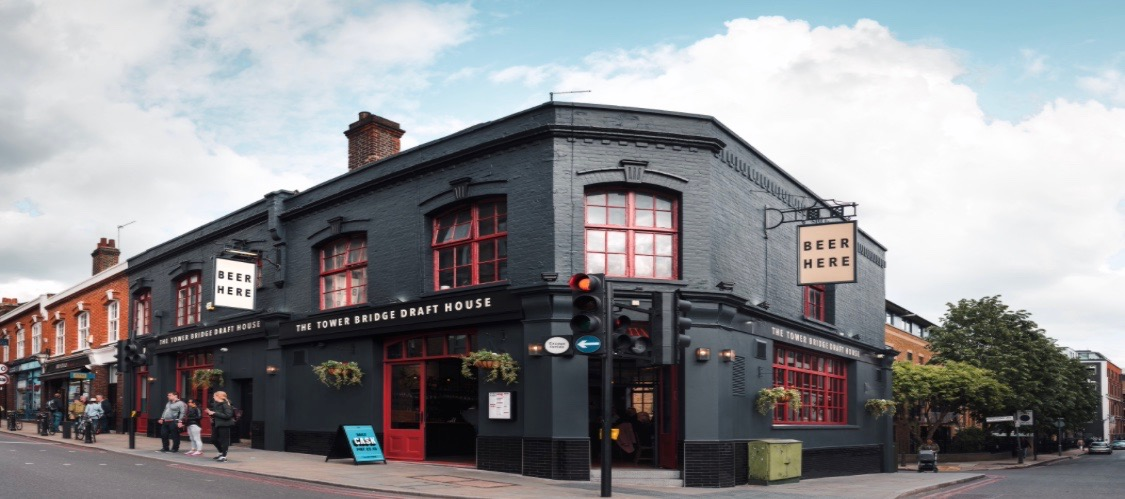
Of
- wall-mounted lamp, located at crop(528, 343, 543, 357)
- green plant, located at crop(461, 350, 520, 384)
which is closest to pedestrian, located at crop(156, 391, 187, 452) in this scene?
green plant, located at crop(461, 350, 520, 384)

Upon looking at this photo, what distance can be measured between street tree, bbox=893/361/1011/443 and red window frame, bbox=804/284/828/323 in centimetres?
1179

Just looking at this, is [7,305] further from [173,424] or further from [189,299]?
[173,424]

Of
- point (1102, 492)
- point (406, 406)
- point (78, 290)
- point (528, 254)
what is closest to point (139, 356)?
point (406, 406)

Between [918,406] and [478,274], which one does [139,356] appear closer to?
[478,274]

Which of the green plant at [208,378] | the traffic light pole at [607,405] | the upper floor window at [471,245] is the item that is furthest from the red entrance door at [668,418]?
the green plant at [208,378]

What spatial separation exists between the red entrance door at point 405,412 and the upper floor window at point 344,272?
2358 mm

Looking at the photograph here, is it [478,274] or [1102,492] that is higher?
[478,274]

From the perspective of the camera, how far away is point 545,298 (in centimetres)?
1827

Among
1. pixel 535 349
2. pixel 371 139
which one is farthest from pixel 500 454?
pixel 371 139

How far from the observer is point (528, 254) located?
1894 cm

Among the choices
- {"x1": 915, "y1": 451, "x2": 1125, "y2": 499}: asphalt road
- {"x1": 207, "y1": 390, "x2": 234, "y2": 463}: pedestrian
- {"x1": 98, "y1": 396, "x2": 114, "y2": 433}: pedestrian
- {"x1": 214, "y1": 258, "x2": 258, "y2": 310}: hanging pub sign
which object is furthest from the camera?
{"x1": 98, "y1": 396, "x2": 114, "y2": 433}: pedestrian

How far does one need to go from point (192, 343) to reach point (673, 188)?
17404 mm

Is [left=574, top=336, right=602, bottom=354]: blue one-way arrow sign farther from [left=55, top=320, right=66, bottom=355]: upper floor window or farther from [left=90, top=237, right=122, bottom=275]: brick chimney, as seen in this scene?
[left=90, top=237, right=122, bottom=275]: brick chimney

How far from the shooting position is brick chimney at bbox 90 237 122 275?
1768 inches
